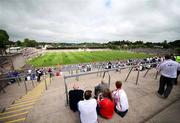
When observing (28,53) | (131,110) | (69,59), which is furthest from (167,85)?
(28,53)

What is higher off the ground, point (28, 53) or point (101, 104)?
point (101, 104)

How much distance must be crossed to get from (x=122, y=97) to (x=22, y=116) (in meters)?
3.52

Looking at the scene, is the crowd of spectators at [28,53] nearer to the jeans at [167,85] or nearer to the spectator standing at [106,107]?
the jeans at [167,85]

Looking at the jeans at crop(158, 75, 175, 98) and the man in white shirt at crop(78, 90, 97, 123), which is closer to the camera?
the man in white shirt at crop(78, 90, 97, 123)

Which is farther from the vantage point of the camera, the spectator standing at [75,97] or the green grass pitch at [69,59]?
the green grass pitch at [69,59]

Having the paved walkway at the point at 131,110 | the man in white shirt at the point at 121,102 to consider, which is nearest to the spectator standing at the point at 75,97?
the paved walkway at the point at 131,110

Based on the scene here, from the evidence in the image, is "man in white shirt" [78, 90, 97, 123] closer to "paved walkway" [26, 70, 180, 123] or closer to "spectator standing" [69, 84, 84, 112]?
"paved walkway" [26, 70, 180, 123]

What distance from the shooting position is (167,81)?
240 inches

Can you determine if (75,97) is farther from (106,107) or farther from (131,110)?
(131,110)

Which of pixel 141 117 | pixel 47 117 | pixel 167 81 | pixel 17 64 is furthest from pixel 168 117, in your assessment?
pixel 17 64

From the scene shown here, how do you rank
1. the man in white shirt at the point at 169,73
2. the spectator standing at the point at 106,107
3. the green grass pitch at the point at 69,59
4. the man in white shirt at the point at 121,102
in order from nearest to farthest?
1. the spectator standing at the point at 106,107
2. the man in white shirt at the point at 121,102
3. the man in white shirt at the point at 169,73
4. the green grass pitch at the point at 69,59

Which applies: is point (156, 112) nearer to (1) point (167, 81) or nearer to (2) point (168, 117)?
(2) point (168, 117)

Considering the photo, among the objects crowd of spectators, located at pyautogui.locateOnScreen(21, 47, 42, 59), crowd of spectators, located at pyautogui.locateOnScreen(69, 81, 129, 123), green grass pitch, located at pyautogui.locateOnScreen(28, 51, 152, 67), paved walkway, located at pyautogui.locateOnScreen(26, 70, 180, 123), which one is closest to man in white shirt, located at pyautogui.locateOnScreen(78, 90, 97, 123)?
crowd of spectators, located at pyautogui.locateOnScreen(69, 81, 129, 123)

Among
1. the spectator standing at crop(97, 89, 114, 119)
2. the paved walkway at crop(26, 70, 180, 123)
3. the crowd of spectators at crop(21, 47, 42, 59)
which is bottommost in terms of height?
the crowd of spectators at crop(21, 47, 42, 59)
